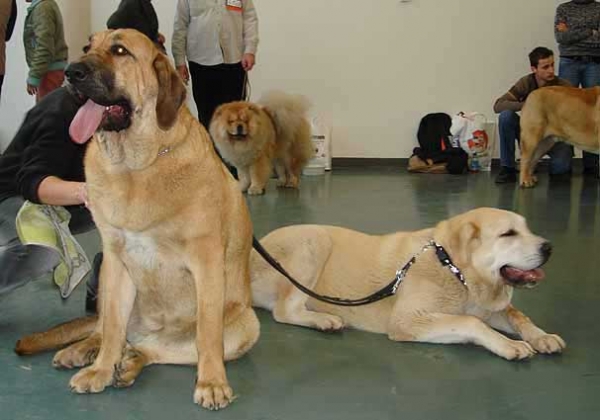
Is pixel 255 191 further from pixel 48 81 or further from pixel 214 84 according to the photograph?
pixel 48 81

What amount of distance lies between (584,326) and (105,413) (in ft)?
6.73

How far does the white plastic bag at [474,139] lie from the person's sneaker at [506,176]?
33.1 inches

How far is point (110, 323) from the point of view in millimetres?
2334

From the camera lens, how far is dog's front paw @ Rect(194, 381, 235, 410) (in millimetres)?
2180

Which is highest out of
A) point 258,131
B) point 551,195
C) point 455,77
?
point 455,77

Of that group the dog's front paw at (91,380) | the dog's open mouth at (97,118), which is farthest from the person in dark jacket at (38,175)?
the dog's front paw at (91,380)

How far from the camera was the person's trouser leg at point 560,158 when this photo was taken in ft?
28.2

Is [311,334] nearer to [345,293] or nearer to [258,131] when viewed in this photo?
[345,293]

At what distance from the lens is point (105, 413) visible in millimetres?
2150

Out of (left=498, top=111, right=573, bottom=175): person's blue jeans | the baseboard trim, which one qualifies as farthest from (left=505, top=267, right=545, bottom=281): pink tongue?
the baseboard trim

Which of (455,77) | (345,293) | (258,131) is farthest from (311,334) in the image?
(455,77)

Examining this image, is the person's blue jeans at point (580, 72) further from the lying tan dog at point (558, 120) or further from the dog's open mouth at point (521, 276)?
the dog's open mouth at point (521, 276)


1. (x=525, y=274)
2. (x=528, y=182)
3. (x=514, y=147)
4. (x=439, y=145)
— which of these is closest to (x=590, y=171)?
(x=514, y=147)

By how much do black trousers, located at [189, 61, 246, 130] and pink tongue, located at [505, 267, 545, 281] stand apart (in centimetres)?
425
